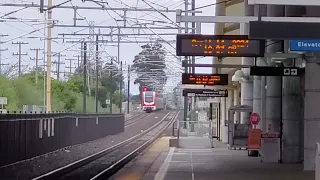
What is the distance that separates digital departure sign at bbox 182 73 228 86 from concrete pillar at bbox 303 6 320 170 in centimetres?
857

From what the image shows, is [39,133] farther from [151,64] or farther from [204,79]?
[151,64]

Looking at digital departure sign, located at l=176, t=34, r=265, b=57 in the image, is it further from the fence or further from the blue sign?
the fence

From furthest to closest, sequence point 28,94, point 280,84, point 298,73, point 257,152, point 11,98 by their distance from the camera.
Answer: point 28,94, point 11,98, point 257,152, point 280,84, point 298,73

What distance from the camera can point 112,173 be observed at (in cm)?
2428

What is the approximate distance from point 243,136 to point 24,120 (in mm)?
11240

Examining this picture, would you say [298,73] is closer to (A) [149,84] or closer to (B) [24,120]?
(B) [24,120]

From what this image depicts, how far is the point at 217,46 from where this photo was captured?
1883 centimetres

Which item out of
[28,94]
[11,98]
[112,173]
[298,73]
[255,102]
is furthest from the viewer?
[28,94]

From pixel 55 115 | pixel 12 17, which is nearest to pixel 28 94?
pixel 55 115

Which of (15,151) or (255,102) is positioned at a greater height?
(255,102)

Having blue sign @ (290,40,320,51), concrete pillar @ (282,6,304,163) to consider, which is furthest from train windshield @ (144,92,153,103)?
blue sign @ (290,40,320,51)

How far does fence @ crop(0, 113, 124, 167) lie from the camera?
1017 inches

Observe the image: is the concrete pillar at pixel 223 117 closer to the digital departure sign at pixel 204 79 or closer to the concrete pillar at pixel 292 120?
the digital departure sign at pixel 204 79

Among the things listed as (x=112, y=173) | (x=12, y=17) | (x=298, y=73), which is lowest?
(x=112, y=173)
